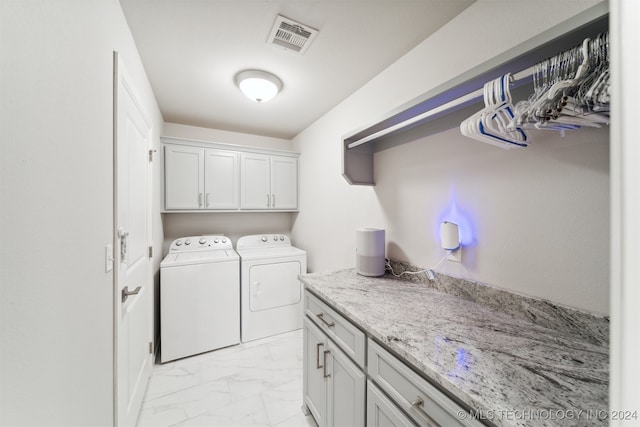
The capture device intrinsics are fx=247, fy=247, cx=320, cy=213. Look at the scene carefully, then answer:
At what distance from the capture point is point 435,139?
1477mm

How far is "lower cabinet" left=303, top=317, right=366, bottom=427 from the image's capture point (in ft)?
3.68

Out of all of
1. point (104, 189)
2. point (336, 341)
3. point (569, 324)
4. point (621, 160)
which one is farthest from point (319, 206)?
point (621, 160)

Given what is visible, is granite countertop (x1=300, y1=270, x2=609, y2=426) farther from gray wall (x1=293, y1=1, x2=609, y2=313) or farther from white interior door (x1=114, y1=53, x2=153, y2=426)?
white interior door (x1=114, y1=53, x2=153, y2=426)

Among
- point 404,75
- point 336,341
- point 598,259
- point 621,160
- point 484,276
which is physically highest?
point 404,75

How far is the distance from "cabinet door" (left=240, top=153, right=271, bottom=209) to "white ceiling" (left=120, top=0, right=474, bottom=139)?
2.50 feet

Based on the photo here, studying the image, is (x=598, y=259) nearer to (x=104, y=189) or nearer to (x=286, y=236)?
(x=104, y=189)

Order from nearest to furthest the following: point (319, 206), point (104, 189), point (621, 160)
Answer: point (621, 160) → point (104, 189) → point (319, 206)

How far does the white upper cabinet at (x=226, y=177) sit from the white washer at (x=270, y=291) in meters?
0.65

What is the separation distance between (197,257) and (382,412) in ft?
7.21

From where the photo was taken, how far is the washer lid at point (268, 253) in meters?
2.74

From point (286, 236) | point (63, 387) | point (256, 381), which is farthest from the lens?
point (286, 236)

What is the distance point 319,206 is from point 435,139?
1533 millimetres

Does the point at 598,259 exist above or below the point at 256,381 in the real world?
above

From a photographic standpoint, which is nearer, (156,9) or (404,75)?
(156,9)
